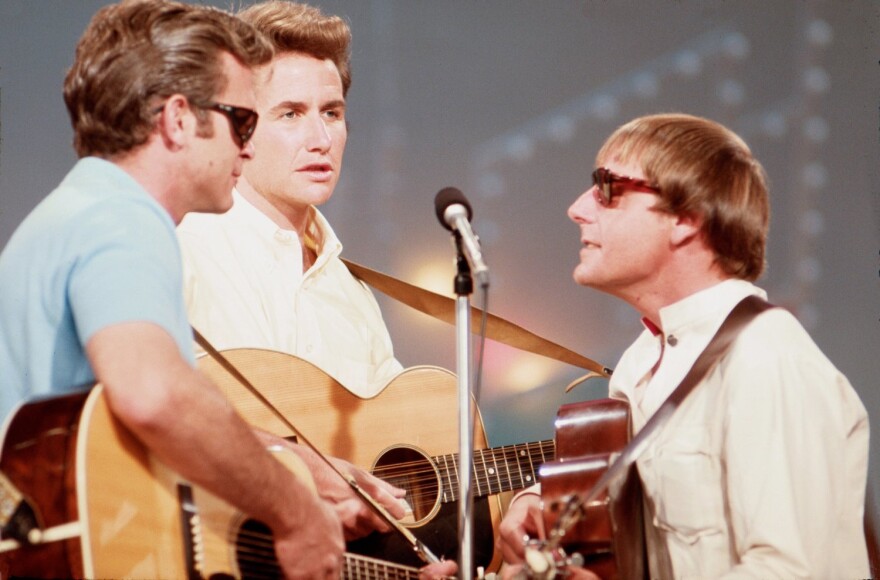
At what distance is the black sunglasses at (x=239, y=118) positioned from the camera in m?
2.41

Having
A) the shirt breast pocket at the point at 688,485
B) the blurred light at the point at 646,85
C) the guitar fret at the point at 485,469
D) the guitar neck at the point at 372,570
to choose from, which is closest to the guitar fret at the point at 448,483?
the guitar fret at the point at 485,469

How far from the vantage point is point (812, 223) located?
4.45m

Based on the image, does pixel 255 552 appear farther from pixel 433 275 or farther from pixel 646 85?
pixel 646 85

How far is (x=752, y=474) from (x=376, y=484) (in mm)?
1186

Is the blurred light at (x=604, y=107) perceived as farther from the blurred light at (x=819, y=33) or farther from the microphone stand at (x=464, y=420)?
the microphone stand at (x=464, y=420)

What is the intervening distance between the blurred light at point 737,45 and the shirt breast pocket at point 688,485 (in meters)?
2.35

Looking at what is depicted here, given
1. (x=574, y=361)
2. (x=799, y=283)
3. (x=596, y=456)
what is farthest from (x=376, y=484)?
(x=799, y=283)

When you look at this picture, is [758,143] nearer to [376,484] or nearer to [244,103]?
[376,484]

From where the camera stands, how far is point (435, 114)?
4387mm

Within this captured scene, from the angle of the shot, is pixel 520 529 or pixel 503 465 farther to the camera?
pixel 503 465

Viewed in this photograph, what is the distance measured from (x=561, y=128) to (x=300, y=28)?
4.30 ft

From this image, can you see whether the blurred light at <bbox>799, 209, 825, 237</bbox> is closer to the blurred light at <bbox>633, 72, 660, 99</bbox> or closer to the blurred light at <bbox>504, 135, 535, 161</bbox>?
the blurred light at <bbox>633, 72, 660, 99</bbox>

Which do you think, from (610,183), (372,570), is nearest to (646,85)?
(610,183)

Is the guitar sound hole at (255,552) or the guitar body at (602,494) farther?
the guitar body at (602,494)
